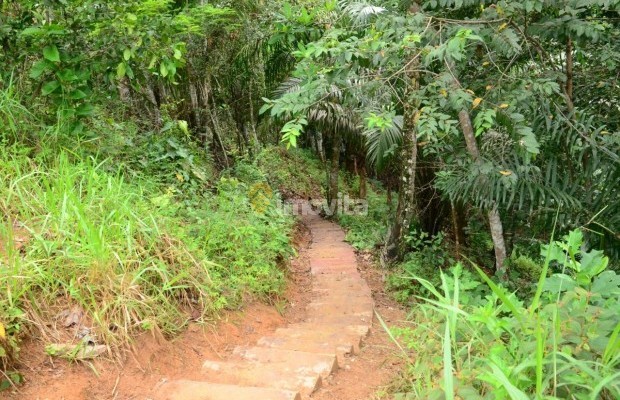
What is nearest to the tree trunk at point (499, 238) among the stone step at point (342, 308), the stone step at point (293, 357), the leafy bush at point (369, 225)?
the stone step at point (342, 308)

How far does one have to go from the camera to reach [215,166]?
7.10 metres

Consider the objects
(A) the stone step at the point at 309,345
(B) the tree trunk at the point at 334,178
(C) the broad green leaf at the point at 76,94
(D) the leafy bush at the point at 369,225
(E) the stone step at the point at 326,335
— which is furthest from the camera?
(B) the tree trunk at the point at 334,178

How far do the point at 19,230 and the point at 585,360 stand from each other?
2853mm

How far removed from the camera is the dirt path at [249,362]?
7.13ft

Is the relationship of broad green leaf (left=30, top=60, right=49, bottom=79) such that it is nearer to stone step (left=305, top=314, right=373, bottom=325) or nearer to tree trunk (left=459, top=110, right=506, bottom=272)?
stone step (left=305, top=314, right=373, bottom=325)

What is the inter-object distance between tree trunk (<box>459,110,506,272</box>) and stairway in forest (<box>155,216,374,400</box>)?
44.3 inches

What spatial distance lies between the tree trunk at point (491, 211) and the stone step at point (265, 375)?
5.76 feet

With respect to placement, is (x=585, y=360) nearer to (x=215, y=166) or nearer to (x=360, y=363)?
(x=360, y=363)

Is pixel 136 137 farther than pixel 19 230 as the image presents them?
Yes

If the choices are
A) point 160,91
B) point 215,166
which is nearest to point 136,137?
point 160,91

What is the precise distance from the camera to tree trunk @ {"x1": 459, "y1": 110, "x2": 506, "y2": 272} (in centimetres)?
347

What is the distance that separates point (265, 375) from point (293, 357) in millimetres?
255

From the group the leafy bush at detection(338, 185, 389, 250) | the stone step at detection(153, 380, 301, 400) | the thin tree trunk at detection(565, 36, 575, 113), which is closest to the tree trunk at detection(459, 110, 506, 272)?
→ the thin tree trunk at detection(565, 36, 575, 113)

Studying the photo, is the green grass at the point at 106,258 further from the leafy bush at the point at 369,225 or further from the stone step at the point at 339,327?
the leafy bush at the point at 369,225
